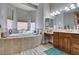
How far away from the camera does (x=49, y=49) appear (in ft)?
9.48

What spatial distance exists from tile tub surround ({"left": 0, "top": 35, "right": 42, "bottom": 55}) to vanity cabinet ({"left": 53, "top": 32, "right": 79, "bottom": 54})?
53 centimetres

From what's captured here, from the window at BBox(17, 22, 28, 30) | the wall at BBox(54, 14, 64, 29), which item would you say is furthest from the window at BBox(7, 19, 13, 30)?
the wall at BBox(54, 14, 64, 29)

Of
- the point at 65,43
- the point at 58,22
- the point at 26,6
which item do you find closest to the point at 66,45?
the point at 65,43

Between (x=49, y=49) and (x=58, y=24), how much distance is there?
661mm

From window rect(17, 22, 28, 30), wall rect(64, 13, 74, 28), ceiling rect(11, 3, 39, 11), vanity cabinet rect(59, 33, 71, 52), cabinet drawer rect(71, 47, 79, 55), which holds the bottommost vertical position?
cabinet drawer rect(71, 47, 79, 55)

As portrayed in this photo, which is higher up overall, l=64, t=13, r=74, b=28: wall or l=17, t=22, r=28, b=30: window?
l=64, t=13, r=74, b=28: wall

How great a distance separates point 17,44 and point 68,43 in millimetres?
1408

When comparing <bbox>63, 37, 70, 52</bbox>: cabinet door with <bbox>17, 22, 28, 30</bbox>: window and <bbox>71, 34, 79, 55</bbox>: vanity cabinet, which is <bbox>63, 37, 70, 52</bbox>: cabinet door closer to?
<bbox>71, 34, 79, 55</bbox>: vanity cabinet

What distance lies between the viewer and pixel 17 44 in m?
2.92

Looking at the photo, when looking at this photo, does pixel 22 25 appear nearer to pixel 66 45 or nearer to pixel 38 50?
pixel 38 50

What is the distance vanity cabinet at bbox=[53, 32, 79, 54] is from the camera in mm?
3049

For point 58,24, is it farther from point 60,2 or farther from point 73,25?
point 60,2
